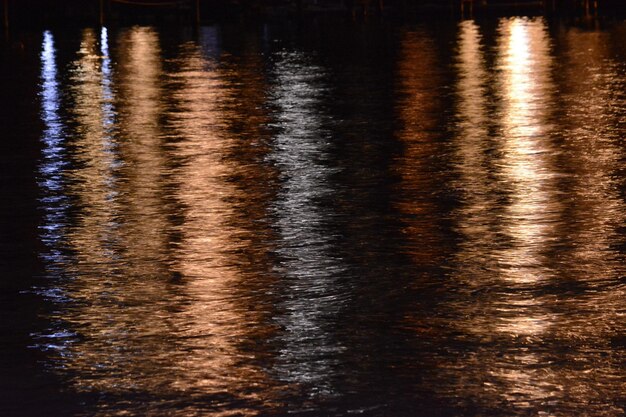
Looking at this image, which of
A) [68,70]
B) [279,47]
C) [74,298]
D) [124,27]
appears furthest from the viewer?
[124,27]

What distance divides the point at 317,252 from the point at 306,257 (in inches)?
5.9

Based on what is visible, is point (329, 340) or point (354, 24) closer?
point (329, 340)

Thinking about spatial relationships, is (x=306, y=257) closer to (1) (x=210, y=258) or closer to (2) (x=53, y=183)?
(1) (x=210, y=258)

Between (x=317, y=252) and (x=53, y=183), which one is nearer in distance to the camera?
(x=317, y=252)

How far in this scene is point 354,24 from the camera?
38.0m

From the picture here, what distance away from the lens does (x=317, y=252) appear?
826cm

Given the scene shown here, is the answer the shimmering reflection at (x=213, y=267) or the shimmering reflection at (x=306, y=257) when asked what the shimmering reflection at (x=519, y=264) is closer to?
the shimmering reflection at (x=306, y=257)

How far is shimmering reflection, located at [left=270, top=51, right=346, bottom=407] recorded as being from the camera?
5.91 metres

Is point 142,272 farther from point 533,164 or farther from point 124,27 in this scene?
point 124,27

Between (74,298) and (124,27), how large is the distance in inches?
1226

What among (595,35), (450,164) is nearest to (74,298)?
(450,164)

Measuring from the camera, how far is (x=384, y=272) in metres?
7.69

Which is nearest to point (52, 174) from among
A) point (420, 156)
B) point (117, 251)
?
point (420, 156)

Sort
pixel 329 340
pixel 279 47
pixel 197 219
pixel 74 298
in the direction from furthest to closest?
pixel 279 47
pixel 197 219
pixel 74 298
pixel 329 340
